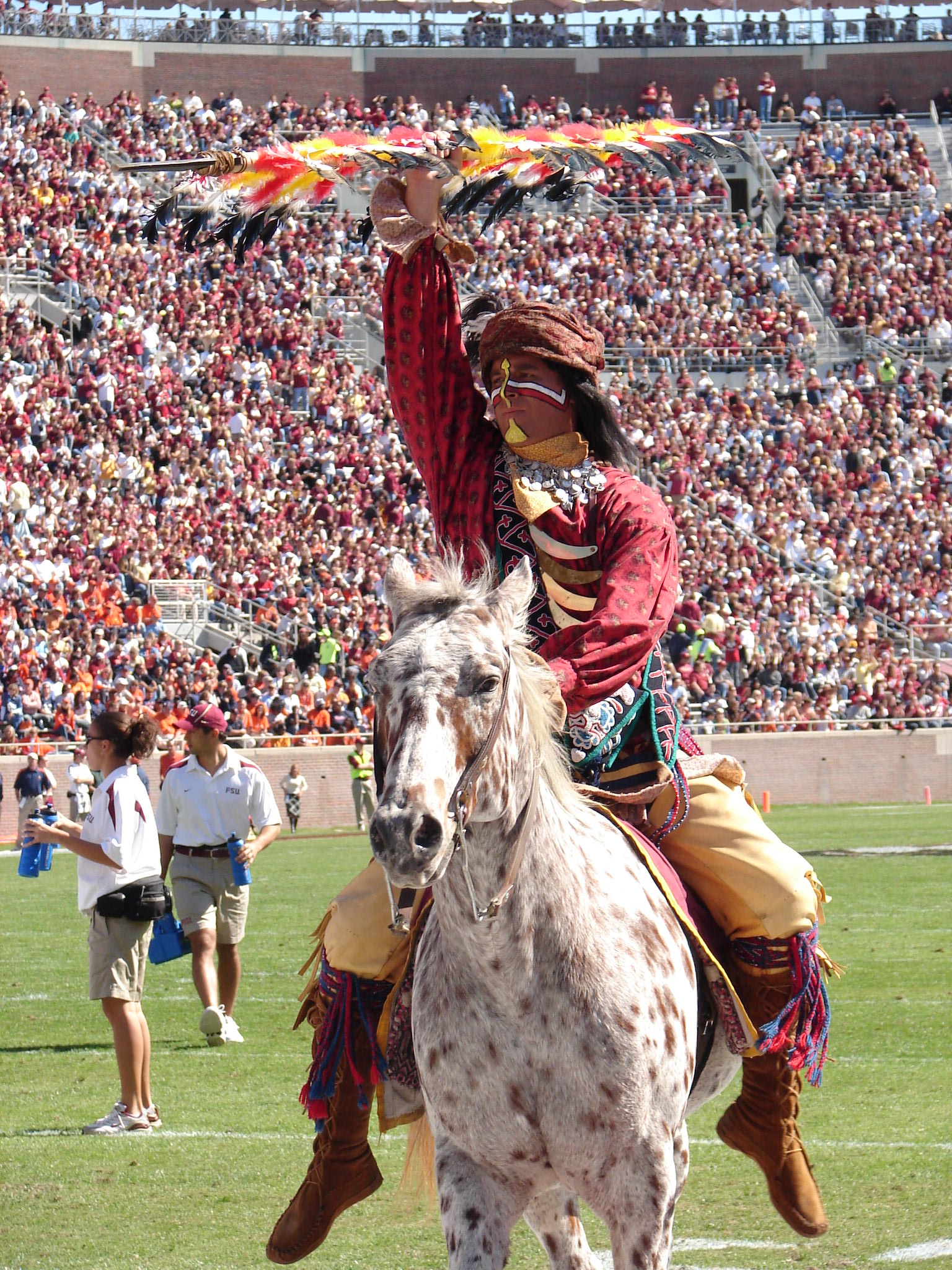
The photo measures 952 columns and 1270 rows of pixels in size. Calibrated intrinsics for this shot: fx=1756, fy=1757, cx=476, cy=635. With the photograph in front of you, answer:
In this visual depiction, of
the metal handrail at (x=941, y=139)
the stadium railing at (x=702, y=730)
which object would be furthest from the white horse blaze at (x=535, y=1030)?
the metal handrail at (x=941, y=139)

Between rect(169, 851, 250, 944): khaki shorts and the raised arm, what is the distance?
599 centimetres

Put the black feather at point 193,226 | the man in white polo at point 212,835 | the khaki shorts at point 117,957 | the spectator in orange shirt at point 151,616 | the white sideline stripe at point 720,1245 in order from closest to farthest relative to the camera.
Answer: the black feather at point 193,226
the white sideline stripe at point 720,1245
the khaki shorts at point 117,957
the man in white polo at point 212,835
the spectator in orange shirt at point 151,616

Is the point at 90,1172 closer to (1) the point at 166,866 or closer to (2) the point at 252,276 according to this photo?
(1) the point at 166,866

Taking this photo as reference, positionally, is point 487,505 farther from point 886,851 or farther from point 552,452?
point 886,851

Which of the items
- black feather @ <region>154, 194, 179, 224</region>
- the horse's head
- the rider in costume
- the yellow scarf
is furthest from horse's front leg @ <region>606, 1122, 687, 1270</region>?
black feather @ <region>154, 194, 179, 224</region>

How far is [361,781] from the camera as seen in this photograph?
25125 mm

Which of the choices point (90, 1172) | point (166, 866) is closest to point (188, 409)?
point (166, 866)

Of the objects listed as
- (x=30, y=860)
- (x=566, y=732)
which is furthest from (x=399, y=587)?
(x=30, y=860)

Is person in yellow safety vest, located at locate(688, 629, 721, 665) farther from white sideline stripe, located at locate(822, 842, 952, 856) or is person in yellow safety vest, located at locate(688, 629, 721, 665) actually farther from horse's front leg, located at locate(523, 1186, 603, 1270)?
horse's front leg, located at locate(523, 1186, 603, 1270)

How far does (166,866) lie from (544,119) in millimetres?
36574

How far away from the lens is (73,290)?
33656mm

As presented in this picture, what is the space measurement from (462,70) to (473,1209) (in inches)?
1777

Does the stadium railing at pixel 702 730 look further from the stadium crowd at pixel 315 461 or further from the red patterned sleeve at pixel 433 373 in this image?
the red patterned sleeve at pixel 433 373

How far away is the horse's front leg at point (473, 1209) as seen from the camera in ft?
12.8
